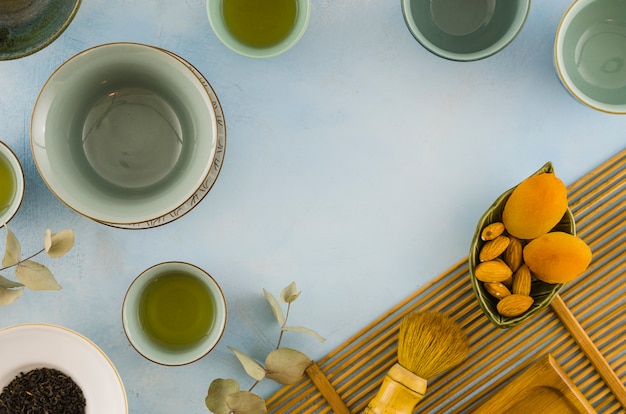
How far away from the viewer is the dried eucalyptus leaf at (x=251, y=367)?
912 mm

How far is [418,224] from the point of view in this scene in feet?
3.30

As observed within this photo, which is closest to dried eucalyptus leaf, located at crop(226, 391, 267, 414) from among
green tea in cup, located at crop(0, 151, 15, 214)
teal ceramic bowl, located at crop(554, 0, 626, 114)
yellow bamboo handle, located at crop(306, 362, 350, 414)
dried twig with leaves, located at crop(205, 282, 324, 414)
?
dried twig with leaves, located at crop(205, 282, 324, 414)

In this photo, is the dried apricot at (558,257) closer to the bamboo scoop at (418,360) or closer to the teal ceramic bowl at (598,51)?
the bamboo scoop at (418,360)

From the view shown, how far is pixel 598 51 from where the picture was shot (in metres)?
1.01

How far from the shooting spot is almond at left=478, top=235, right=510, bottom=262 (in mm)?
917

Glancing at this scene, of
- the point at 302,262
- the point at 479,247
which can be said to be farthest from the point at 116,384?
the point at 479,247

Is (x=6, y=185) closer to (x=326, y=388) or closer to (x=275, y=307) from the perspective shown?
(x=275, y=307)

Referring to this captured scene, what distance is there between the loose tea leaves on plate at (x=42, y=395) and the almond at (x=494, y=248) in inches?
26.9

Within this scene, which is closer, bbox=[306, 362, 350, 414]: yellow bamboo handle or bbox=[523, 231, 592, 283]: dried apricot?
bbox=[523, 231, 592, 283]: dried apricot

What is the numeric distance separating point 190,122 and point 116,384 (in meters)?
0.42

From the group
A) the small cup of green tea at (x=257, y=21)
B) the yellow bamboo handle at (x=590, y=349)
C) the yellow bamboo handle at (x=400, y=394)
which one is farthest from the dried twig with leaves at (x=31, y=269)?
the yellow bamboo handle at (x=590, y=349)

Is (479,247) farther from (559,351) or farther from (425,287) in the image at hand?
(559,351)

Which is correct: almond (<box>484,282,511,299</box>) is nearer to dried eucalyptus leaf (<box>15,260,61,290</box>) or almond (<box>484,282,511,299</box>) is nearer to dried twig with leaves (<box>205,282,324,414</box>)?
dried twig with leaves (<box>205,282,324,414</box>)

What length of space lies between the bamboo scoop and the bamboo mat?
1.9 inches
